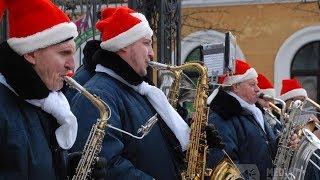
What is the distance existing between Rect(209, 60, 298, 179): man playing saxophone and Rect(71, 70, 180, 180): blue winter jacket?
151 cm

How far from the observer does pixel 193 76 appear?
549 centimetres

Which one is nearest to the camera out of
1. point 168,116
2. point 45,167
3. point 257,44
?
point 45,167

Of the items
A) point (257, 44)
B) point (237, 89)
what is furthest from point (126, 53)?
point (257, 44)

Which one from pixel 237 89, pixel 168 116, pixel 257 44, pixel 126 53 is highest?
pixel 126 53

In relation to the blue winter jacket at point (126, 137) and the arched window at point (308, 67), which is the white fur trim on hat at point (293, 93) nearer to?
the blue winter jacket at point (126, 137)

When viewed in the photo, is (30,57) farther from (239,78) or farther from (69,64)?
(239,78)

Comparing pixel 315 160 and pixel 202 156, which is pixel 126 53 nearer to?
pixel 202 156

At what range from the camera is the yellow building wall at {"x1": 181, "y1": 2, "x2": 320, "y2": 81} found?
15.1 meters

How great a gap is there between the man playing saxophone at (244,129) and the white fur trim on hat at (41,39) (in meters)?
2.45

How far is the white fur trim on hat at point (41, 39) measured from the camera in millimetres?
2727

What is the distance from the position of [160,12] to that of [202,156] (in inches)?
107

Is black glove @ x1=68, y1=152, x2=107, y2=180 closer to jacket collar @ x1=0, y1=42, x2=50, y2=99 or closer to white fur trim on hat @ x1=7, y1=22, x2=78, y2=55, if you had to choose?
jacket collar @ x1=0, y1=42, x2=50, y2=99

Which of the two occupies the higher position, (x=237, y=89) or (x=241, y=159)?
(x=237, y=89)

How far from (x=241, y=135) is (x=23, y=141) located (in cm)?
299
